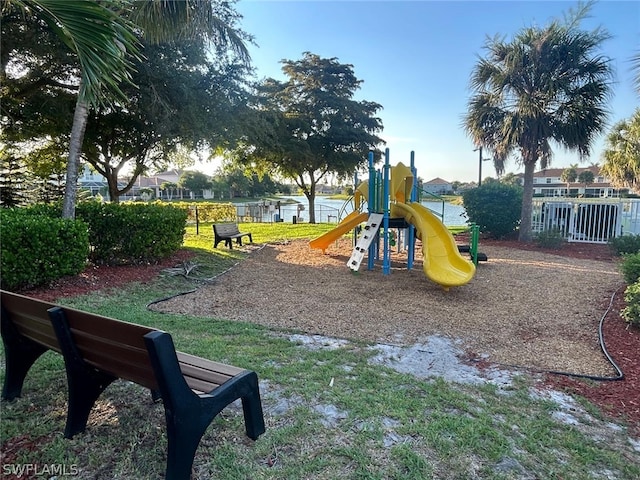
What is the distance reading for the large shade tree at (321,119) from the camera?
19317 millimetres

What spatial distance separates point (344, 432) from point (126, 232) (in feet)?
20.6

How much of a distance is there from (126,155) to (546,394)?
13.5 m

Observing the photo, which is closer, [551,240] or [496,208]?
[551,240]

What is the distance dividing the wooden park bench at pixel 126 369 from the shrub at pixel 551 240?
11.9 metres

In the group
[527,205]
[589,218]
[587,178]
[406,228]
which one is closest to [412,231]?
[406,228]

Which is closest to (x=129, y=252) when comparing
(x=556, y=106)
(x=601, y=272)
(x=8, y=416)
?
(x=8, y=416)

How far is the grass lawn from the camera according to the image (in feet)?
6.30

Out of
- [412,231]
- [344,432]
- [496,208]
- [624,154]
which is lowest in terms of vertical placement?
[344,432]

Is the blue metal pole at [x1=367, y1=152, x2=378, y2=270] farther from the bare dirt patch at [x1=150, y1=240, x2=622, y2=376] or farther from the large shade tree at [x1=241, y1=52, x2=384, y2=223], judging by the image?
the large shade tree at [x1=241, y1=52, x2=384, y2=223]

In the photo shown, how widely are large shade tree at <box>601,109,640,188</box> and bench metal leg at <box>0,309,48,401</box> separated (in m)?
22.9

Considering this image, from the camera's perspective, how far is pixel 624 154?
59.8 feet

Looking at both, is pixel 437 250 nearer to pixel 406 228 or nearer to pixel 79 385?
pixel 406 228

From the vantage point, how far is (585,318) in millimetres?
5059

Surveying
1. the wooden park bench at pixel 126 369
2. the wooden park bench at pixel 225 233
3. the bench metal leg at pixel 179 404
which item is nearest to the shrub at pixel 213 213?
the wooden park bench at pixel 225 233
